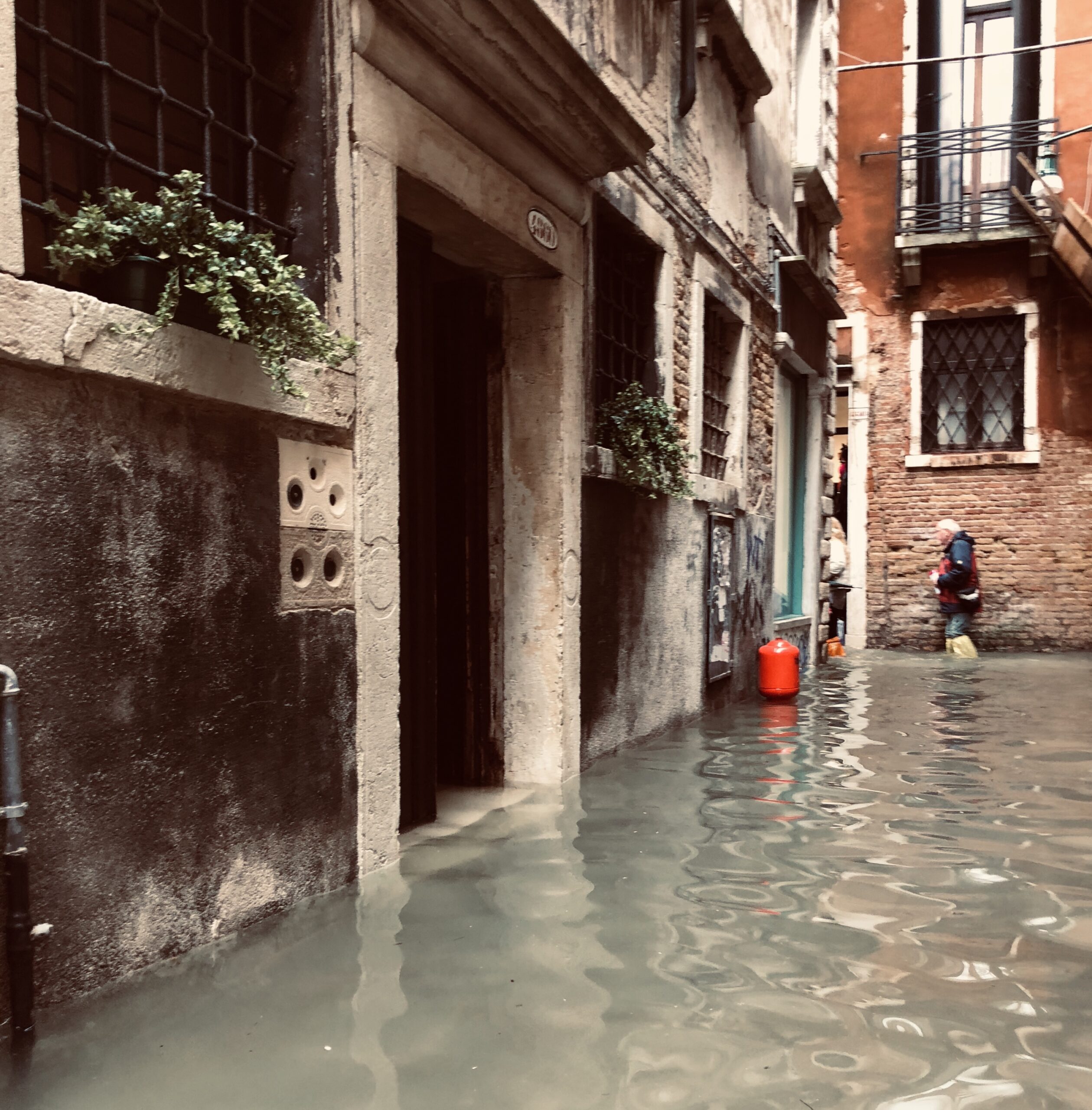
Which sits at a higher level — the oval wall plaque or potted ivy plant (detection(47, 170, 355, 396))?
the oval wall plaque

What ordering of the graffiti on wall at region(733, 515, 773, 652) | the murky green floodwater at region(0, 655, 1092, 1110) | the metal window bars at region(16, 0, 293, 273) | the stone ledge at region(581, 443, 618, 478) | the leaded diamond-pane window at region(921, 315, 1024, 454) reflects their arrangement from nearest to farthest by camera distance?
the murky green floodwater at region(0, 655, 1092, 1110), the metal window bars at region(16, 0, 293, 273), the stone ledge at region(581, 443, 618, 478), the graffiti on wall at region(733, 515, 773, 652), the leaded diamond-pane window at region(921, 315, 1024, 454)

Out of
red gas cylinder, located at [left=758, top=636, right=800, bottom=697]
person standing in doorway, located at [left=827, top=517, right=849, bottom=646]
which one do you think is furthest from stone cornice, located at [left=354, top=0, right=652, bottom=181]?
person standing in doorway, located at [left=827, top=517, right=849, bottom=646]

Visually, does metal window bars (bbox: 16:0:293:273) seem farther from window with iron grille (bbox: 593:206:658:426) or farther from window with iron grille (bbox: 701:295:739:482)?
window with iron grille (bbox: 701:295:739:482)

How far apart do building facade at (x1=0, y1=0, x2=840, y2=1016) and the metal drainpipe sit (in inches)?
5.2

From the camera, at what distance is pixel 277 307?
9.66ft

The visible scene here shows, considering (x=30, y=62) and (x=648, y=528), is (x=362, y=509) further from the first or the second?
(x=648, y=528)

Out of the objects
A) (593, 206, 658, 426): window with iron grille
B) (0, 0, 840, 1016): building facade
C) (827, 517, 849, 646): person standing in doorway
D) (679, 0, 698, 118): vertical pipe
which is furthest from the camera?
(827, 517, 849, 646): person standing in doorway

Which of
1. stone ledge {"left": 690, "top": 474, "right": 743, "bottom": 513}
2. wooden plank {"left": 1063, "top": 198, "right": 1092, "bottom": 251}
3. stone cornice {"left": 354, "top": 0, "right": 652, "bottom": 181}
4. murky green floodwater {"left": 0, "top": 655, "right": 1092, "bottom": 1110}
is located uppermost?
wooden plank {"left": 1063, "top": 198, "right": 1092, "bottom": 251}

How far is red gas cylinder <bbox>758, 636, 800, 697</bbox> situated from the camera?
859 centimetres

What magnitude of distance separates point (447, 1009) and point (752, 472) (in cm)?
657

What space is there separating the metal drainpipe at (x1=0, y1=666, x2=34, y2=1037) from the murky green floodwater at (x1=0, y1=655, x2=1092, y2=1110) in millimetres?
127

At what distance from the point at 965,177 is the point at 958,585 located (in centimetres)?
541

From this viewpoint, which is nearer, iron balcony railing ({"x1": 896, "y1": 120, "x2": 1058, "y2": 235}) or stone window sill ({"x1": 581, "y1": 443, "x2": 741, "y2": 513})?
stone window sill ({"x1": 581, "y1": 443, "x2": 741, "y2": 513})

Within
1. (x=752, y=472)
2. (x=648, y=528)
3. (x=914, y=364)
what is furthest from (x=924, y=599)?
(x=648, y=528)
